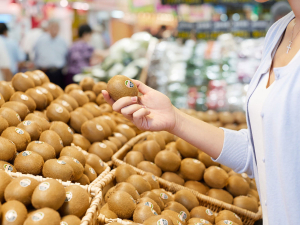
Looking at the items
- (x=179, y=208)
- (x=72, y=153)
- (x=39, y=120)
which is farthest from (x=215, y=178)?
(x=39, y=120)

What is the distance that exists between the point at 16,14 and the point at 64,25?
184 cm

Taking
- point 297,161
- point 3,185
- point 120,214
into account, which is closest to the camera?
point 297,161

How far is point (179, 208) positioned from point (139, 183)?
0.27m

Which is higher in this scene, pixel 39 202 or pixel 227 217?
pixel 39 202

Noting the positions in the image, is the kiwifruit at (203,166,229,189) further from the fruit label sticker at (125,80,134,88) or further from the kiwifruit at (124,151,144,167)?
the fruit label sticker at (125,80,134,88)

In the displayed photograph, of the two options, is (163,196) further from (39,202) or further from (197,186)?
(39,202)

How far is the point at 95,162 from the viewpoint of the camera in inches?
74.5

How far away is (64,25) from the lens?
10.1m

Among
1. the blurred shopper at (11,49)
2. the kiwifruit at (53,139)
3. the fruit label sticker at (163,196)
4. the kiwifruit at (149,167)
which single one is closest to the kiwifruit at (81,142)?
the kiwifruit at (53,139)

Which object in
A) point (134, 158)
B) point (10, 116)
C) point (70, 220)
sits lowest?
point (134, 158)

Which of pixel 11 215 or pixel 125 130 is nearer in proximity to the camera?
pixel 11 215

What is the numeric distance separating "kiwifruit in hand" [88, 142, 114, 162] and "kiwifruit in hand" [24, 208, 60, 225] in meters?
0.97

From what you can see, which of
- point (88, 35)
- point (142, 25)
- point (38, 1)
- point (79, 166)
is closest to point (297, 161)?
point (79, 166)

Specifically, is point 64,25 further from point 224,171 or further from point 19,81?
point 224,171
